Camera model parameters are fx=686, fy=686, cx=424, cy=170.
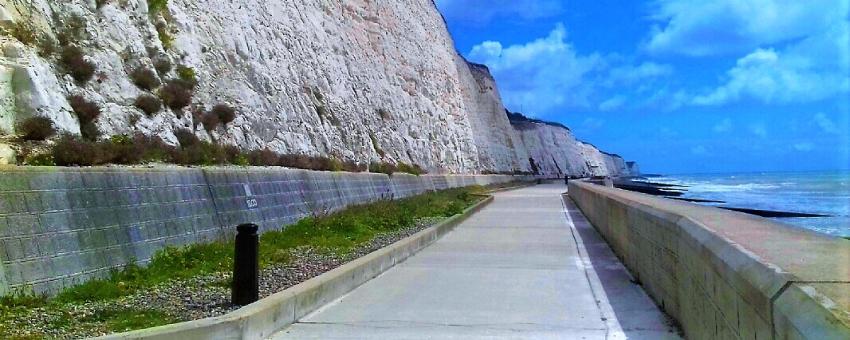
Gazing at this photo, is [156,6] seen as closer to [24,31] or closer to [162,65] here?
[162,65]

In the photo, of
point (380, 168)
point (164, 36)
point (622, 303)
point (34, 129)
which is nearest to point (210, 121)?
point (164, 36)

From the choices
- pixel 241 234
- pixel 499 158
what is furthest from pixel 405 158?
pixel 499 158

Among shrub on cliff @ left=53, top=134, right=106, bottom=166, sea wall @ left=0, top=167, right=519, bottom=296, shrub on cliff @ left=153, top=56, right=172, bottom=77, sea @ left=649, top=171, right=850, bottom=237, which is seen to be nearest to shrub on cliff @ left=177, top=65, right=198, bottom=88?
shrub on cliff @ left=153, top=56, right=172, bottom=77

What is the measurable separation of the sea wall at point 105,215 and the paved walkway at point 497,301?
103 inches

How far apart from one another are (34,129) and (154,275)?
3.81 metres

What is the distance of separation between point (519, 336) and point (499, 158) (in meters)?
74.4

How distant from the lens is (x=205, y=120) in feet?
57.7

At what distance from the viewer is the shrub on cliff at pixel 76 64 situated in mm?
13008

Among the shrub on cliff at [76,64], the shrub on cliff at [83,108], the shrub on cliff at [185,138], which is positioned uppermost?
the shrub on cliff at [76,64]

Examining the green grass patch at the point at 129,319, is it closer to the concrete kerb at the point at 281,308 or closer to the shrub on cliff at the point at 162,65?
the concrete kerb at the point at 281,308

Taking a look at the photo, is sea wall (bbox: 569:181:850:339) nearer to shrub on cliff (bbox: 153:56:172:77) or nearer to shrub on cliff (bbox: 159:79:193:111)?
shrub on cliff (bbox: 159:79:193:111)

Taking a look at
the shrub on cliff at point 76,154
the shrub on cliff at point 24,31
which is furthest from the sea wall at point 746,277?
the shrub on cliff at point 24,31

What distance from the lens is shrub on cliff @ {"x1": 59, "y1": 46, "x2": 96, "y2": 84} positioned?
1301 centimetres

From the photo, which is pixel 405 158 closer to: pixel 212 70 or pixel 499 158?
pixel 212 70
